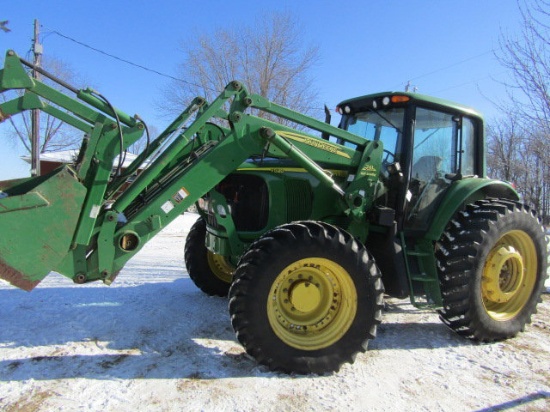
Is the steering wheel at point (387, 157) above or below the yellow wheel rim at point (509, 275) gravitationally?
above

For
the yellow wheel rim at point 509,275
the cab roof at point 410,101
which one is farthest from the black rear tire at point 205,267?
the yellow wheel rim at point 509,275

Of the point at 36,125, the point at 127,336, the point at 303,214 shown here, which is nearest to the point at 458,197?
the point at 303,214

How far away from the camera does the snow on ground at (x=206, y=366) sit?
280 cm

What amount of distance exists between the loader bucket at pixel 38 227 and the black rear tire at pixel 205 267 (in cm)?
222

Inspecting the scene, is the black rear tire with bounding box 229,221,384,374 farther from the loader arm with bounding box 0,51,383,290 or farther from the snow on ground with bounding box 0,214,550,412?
the loader arm with bounding box 0,51,383,290

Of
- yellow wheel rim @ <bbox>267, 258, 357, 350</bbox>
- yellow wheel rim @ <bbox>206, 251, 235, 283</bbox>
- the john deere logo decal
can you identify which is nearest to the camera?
yellow wheel rim @ <bbox>267, 258, 357, 350</bbox>

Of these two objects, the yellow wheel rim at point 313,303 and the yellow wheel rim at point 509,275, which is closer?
the yellow wheel rim at point 313,303

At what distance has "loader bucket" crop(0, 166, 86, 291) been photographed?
2.92 meters

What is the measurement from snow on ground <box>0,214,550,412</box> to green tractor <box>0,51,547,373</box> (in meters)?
0.26

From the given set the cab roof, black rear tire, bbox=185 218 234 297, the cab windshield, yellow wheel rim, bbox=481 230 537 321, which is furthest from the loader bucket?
yellow wheel rim, bbox=481 230 537 321

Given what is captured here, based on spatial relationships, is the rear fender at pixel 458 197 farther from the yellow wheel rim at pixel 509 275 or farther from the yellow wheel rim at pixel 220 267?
the yellow wheel rim at pixel 220 267

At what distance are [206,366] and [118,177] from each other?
1.82m

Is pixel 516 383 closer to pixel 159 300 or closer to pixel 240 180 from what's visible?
pixel 240 180

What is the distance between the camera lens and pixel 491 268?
417cm
